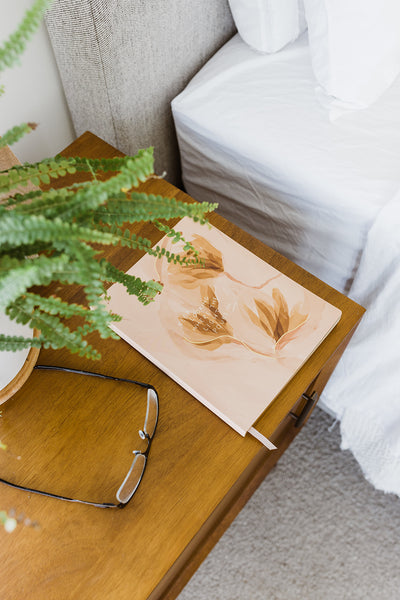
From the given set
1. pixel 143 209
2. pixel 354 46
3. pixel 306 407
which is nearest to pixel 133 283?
pixel 143 209

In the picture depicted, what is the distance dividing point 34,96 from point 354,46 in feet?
1.54

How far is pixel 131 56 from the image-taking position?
0.65m

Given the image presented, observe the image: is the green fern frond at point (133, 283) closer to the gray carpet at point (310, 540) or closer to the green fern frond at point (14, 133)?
the green fern frond at point (14, 133)

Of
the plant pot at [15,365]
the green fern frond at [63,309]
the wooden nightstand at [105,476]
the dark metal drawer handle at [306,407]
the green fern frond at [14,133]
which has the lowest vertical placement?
the dark metal drawer handle at [306,407]

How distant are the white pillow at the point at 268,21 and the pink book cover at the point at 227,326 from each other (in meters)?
0.40

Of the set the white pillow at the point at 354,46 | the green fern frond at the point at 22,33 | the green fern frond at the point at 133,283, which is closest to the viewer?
the green fern frond at the point at 22,33

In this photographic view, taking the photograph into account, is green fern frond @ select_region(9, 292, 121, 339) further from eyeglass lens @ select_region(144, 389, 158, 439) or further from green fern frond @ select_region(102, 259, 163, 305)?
eyeglass lens @ select_region(144, 389, 158, 439)

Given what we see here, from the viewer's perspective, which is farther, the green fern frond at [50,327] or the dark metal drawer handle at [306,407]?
the dark metal drawer handle at [306,407]

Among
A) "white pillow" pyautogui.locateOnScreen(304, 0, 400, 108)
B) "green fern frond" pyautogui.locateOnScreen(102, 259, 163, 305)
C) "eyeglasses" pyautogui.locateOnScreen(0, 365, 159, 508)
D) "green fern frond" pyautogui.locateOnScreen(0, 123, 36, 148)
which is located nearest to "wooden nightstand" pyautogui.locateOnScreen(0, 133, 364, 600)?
"eyeglasses" pyautogui.locateOnScreen(0, 365, 159, 508)

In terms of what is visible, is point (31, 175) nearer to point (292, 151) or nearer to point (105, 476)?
point (105, 476)

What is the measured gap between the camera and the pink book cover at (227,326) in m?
0.51

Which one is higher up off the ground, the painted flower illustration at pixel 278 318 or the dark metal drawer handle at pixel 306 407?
Answer: the painted flower illustration at pixel 278 318

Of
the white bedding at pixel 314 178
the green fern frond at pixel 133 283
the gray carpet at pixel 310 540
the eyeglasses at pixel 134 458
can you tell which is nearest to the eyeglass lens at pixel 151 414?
the eyeglasses at pixel 134 458

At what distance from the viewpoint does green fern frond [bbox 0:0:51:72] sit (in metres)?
0.29
